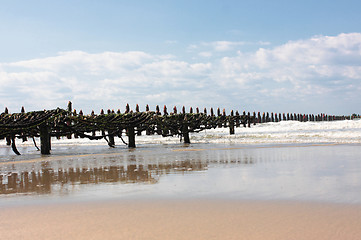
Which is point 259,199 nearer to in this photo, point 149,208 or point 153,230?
point 149,208

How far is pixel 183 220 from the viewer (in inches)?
111

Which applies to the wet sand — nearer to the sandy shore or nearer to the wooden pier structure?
the sandy shore

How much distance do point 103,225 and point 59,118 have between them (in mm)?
9344

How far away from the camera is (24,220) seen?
2.95m

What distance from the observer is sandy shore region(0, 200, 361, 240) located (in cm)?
245

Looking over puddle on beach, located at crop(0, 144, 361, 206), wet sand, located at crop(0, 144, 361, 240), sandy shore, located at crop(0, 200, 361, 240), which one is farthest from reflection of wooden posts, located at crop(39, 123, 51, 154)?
sandy shore, located at crop(0, 200, 361, 240)

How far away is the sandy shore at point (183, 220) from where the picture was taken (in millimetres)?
2449

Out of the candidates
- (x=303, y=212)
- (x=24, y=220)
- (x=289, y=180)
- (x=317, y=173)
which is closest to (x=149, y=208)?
(x=24, y=220)

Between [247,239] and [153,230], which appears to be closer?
[247,239]

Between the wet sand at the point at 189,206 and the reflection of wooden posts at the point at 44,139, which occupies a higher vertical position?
the reflection of wooden posts at the point at 44,139

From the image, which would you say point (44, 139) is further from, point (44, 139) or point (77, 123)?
point (77, 123)

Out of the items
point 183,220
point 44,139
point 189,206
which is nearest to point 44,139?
point 44,139

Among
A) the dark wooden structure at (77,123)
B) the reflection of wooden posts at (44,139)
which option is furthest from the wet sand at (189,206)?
the reflection of wooden posts at (44,139)

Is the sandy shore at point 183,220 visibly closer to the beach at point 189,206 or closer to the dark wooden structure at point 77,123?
the beach at point 189,206
